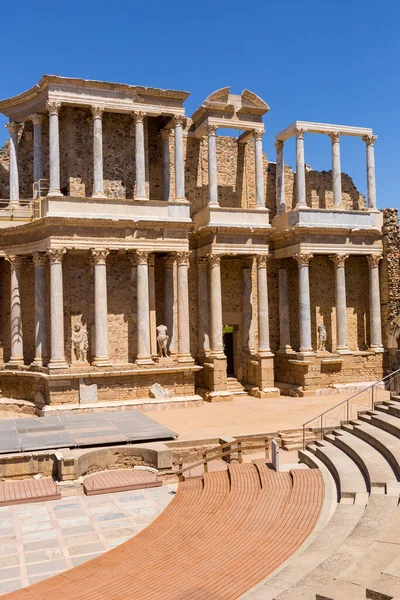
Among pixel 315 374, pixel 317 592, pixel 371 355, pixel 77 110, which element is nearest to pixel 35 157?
pixel 77 110

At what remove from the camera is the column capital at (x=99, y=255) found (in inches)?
998

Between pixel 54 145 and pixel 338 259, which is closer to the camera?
pixel 54 145

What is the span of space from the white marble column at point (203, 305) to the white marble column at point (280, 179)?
5.47 meters

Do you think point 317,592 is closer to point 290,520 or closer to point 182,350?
point 290,520

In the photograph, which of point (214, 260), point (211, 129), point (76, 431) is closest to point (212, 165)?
point (211, 129)

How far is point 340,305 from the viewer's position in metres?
29.9

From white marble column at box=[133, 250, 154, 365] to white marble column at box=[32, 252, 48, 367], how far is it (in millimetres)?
4189

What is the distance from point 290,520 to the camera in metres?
11.5

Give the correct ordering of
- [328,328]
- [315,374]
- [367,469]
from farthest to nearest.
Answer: [328,328]
[315,374]
[367,469]

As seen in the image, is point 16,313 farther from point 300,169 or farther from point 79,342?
point 300,169

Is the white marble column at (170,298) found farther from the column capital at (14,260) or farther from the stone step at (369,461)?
the stone step at (369,461)

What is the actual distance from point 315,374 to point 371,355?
12.4ft

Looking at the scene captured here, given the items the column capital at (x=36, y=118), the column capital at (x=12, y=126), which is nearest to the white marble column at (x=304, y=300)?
the column capital at (x=36, y=118)

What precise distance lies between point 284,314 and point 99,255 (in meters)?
10.9
